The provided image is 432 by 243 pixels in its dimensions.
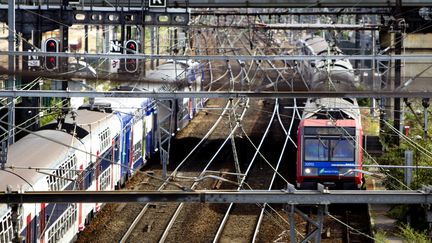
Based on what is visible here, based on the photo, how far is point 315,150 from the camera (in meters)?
21.6

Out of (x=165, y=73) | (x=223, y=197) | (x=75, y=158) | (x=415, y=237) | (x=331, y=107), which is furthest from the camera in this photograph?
(x=165, y=73)

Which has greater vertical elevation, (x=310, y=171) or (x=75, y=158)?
(x=75, y=158)

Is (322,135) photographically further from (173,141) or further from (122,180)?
(173,141)

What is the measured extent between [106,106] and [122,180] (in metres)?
1.87

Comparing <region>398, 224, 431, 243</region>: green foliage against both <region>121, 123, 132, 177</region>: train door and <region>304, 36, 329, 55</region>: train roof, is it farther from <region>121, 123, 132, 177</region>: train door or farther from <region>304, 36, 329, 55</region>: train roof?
<region>304, 36, 329, 55</region>: train roof

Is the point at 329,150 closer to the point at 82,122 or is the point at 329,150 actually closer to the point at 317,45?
the point at 82,122

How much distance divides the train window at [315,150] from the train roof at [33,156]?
17.3 feet

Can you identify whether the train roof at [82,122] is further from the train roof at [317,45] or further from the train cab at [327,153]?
the train roof at [317,45]

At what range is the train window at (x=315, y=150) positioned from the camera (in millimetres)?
21578

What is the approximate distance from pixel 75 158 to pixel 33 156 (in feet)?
4.94

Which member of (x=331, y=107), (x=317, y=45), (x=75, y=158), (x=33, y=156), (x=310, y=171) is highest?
(x=317, y=45)

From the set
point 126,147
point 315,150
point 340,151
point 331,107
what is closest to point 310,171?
point 315,150

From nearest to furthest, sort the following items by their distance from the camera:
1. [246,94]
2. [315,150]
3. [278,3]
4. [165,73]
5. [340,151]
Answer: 1. [246,94]
2. [340,151]
3. [315,150]
4. [278,3]
5. [165,73]

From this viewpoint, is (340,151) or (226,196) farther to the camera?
(340,151)
